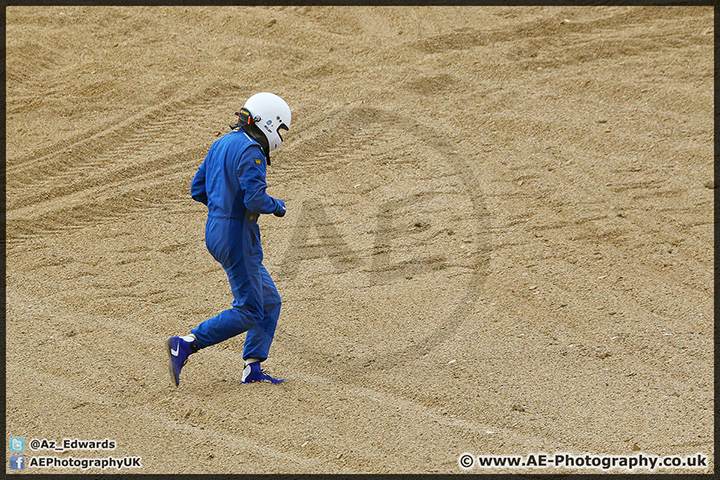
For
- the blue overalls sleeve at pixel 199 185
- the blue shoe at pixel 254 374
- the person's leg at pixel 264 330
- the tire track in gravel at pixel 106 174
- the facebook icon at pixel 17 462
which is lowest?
the blue shoe at pixel 254 374

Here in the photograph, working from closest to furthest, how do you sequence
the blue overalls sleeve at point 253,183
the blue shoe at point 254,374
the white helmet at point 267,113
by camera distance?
the blue overalls sleeve at point 253,183 < the white helmet at point 267,113 < the blue shoe at point 254,374

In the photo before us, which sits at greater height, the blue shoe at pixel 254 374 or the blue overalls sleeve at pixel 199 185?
the blue overalls sleeve at pixel 199 185

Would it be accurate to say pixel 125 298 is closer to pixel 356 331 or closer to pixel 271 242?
pixel 271 242

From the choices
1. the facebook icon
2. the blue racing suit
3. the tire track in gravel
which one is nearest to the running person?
the blue racing suit

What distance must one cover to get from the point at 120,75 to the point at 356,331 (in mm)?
6460

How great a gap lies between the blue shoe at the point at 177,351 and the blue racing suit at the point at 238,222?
0.29 feet

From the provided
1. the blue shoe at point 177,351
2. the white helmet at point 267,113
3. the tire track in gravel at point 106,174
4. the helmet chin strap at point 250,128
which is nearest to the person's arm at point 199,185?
the helmet chin strap at point 250,128

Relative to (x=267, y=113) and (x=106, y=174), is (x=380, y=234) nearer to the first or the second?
(x=267, y=113)

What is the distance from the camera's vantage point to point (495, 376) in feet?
20.4

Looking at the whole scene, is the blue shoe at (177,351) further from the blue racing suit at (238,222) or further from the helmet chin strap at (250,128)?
the helmet chin strap at (250,128)

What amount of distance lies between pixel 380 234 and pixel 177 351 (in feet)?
10.8

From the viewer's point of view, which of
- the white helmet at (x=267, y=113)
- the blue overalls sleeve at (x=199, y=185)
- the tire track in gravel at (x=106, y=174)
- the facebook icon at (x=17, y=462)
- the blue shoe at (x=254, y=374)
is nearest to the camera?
the facebook icon at (x=17, y=462)

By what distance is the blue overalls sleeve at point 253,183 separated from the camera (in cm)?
541

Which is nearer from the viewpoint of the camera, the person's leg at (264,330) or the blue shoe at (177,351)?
the blue shoe at (177,351)
